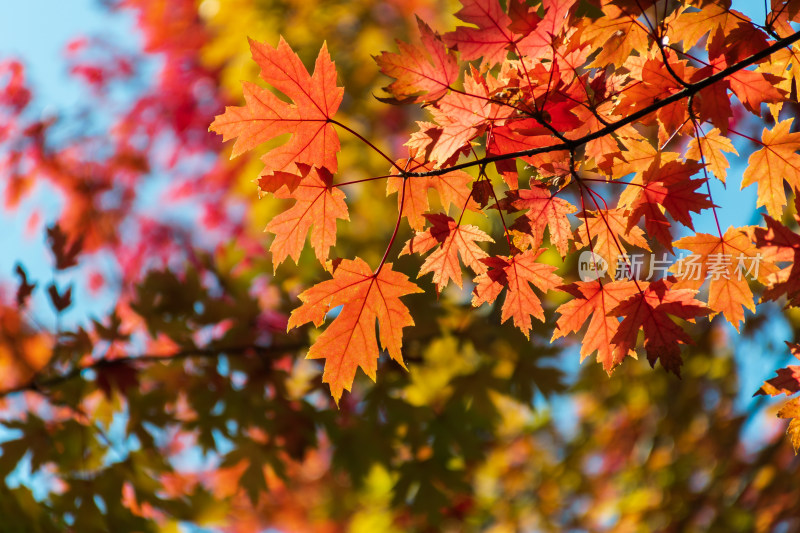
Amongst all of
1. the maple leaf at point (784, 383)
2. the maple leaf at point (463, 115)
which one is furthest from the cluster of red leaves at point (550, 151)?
the maple leaf at point (784, 383)

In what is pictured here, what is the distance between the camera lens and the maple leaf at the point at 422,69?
3.52ft

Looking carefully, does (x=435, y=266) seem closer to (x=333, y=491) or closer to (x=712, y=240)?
(x=712, y=240)

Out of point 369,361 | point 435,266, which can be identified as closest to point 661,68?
point 435,266

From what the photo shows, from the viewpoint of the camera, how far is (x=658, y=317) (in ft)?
3.99

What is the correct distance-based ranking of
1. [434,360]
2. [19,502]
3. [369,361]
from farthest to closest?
[434,360] < [19,502] < [369,361]

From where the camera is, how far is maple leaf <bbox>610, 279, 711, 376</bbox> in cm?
119

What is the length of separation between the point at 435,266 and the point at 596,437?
12.3ft

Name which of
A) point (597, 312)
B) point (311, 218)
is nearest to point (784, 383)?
point (597, 312)

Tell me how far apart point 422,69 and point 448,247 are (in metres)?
0.38

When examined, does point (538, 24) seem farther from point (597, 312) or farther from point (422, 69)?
point (597, 312)

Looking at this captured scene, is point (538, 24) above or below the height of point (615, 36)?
below

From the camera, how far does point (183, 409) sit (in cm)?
292

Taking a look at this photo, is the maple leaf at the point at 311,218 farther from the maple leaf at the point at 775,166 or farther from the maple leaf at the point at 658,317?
the maple leaf at the point at 775,166

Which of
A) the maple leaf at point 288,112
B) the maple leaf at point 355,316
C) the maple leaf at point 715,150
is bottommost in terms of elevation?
the maple leaf at point 355,316
